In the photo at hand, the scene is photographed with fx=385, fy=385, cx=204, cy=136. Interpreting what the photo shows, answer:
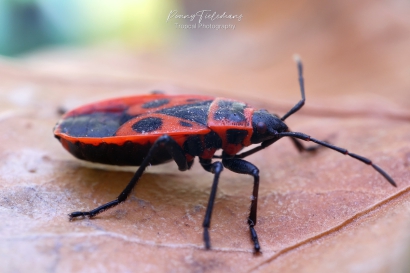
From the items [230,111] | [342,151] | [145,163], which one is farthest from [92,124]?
[342,151]

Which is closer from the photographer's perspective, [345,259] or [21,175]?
[345,259]

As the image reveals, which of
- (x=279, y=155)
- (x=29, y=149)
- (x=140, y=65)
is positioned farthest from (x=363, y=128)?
(x=140, y=65)

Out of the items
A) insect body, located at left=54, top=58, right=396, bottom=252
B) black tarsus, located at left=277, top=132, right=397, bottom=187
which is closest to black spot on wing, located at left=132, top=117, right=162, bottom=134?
insect body, located at left=54, top=58, right=396, bottom=252

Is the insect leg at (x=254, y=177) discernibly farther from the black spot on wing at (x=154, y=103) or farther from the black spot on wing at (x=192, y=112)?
the black spot on wing at (x=154, y=103)

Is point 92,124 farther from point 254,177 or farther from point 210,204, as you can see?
point 254,177

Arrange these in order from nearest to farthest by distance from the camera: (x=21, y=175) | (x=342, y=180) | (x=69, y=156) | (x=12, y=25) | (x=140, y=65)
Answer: (x=21, y=175)
(x=342, y=180)
(x=69, y=156)
(x=140, y=65)
(x=12, y=25)

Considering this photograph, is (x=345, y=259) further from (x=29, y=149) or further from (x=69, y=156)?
(x=29, y=149)

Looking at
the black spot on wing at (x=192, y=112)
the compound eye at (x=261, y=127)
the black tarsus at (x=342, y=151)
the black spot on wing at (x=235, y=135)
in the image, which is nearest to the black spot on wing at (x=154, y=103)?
the black spot on wing at (x=192, y=112)
